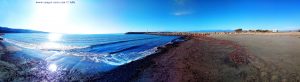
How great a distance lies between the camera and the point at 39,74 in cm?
1325

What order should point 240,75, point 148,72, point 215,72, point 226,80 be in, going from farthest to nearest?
point 148,72 < point 215,72 < point 240,75 < point 226,80

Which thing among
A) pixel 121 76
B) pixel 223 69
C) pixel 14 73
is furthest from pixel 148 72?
pixel 14 73

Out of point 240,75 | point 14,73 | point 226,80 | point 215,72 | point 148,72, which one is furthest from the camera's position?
point 14,73

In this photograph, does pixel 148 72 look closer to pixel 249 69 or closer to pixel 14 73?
pixel 249 69

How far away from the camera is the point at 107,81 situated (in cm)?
1124

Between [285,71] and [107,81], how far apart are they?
9.50 metres

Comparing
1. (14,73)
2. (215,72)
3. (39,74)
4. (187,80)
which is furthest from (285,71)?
(14,73)

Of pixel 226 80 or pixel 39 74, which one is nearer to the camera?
pixel 226 80

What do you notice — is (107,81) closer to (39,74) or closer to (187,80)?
(187,80)

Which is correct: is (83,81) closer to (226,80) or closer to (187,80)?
(187,80)

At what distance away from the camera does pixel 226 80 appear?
33.6 ft

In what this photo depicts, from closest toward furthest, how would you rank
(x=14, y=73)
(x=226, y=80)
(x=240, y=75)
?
1. (x=226, y=80)
2. (x=240, y=75)
3. (x=14, y=73)

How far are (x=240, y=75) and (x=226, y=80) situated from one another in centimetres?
125

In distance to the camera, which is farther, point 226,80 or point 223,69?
point 223,69
